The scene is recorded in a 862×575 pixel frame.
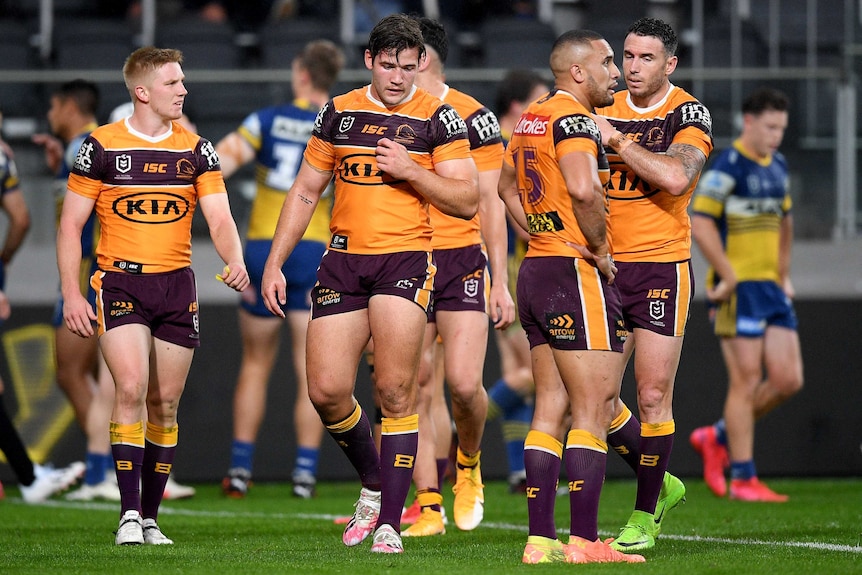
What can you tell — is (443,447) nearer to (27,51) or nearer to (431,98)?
(431,98)

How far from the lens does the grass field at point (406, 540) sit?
5078 millimetres

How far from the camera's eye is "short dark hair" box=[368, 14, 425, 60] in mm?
5469

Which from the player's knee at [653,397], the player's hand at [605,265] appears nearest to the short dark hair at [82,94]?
the player's knee at [653,397]

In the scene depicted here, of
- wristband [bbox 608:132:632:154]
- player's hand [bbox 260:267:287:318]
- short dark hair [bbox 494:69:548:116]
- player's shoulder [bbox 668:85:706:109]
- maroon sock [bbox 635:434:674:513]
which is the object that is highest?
short dark hair [bbox 494:69:548:116]

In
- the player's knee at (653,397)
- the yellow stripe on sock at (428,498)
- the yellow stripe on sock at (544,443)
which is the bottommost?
the yellow stripe on sock at (428,498)

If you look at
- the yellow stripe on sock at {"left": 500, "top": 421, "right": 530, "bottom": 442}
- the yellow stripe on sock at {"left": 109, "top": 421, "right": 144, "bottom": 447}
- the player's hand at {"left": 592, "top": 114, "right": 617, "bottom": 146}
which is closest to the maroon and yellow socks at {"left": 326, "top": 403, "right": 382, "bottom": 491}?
the yellow stripe on sock at {"left": 109, "top": 421, "right": 144, "bottom": 447}

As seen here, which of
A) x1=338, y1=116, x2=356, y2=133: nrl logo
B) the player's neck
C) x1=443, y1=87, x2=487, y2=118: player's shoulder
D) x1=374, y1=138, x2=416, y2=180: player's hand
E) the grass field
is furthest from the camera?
x1=443, y1=87, x2=487, y2=118: player's shoulder

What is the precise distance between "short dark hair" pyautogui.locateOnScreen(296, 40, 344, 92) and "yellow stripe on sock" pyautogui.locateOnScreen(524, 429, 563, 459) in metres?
4.25

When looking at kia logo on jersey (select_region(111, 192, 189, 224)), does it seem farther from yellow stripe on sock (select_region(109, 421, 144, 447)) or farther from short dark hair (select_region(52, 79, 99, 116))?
short dark hair (select_region(52, 79, 99, 116))

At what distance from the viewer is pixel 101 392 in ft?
28.1

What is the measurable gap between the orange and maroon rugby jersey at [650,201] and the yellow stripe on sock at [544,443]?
3.42 feet

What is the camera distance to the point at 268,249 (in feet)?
29.3

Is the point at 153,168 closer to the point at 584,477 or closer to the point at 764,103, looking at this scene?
the point at 584,477

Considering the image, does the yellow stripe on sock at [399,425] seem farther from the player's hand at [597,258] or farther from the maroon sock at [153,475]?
the maroon sock at [153,475]
